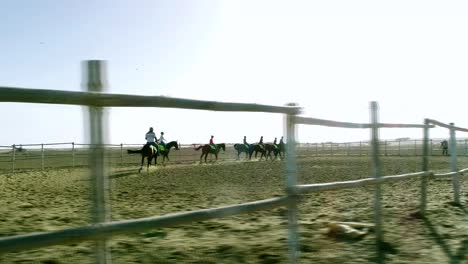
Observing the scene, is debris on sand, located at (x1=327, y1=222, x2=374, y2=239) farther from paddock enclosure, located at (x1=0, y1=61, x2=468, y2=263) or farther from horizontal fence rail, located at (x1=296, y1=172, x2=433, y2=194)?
horizontal fence rail, located at (x1=296, y1=172, x2=433, y2=194)

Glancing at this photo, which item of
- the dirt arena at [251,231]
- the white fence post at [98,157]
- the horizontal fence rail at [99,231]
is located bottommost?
the dirt arena at [251,231]

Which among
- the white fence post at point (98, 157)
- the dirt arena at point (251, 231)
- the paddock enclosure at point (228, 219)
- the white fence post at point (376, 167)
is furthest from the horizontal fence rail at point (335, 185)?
the white fence post at point (98, 157)

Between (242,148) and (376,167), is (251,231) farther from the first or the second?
(242,148)

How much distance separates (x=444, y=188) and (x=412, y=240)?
18.1 ft

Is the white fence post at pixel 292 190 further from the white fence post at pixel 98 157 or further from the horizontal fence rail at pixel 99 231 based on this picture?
the white fence post at pixel 98 157

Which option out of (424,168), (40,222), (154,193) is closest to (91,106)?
(40,222)

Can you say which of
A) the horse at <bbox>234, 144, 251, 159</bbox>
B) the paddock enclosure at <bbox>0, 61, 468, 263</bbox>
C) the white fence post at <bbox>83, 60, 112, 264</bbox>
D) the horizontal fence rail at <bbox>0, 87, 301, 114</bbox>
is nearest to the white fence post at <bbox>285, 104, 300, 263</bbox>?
the paddock enclosure at <bbox>0, 61, 468, 263</bbox>

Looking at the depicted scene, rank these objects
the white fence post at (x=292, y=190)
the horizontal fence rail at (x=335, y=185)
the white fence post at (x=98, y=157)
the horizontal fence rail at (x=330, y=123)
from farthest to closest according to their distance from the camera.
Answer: the horizontal fence rail at (x=330, y=123), the horizontal fence rail at (x=335, y=185), the white fence post at (x=292, y=190), the white fence post at (x=98, y=157)

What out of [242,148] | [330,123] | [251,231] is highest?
[330,123]

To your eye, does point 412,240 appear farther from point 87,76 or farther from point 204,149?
point 204,149

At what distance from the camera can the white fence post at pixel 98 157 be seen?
6.84 feet

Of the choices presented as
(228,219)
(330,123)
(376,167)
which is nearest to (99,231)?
(330,123)

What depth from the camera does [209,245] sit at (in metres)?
4.38

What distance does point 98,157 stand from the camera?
2.11 meters
